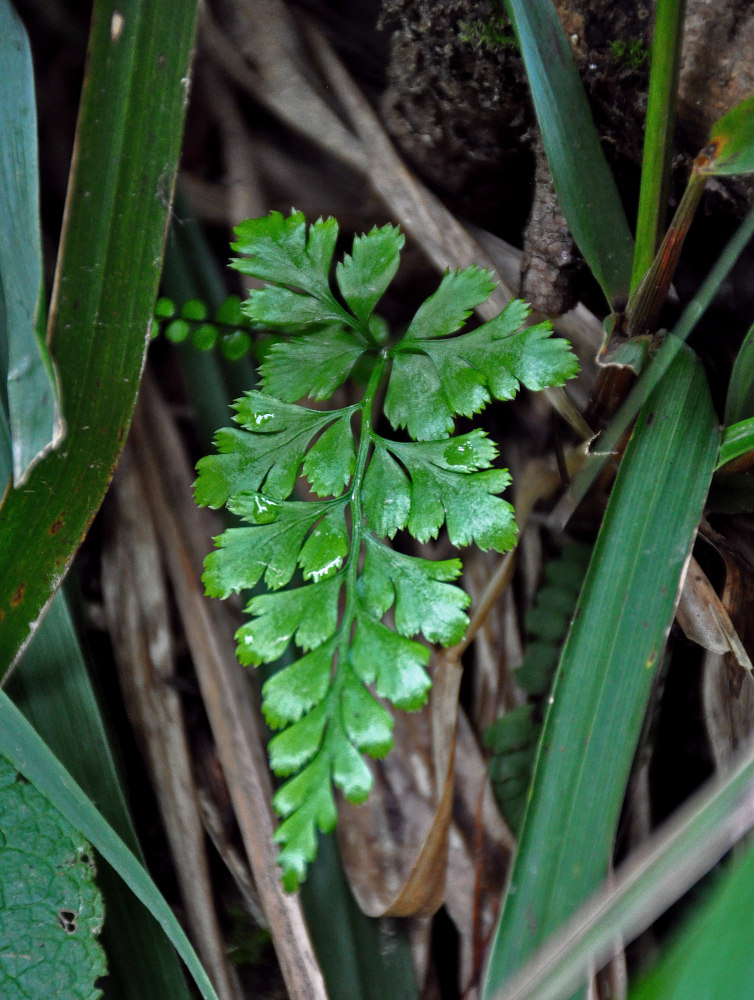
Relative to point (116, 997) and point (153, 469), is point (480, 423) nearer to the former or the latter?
point (153, 469)

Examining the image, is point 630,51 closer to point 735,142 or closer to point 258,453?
point 735,142

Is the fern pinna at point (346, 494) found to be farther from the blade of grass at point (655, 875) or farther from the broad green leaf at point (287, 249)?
the blade of grass at point (655, 875)

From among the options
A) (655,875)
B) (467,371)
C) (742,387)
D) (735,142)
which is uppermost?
(735,142)

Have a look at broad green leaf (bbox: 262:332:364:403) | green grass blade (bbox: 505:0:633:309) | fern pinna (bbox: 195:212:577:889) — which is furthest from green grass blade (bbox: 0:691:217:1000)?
green grass blade (bbox: 505:0:633:309)

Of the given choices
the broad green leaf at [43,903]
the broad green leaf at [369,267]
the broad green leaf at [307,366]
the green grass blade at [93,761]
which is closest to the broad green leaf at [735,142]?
the broad green leaf at [369,267]

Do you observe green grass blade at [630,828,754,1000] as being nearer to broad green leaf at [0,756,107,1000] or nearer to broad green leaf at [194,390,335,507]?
broad green leaf at [194,390,335,507]

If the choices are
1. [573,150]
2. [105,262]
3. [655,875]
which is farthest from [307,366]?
[655,875]
